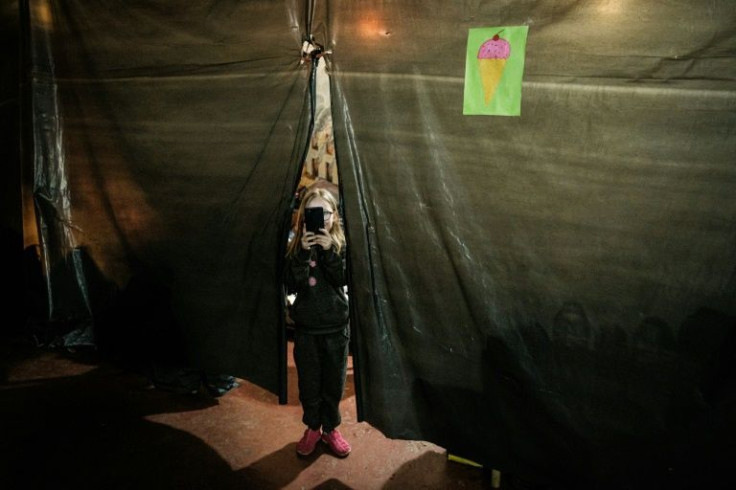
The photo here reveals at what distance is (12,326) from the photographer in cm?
489

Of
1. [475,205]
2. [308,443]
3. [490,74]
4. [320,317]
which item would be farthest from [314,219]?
[308,443]

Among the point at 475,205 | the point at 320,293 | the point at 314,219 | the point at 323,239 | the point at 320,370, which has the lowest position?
the point at 320,370

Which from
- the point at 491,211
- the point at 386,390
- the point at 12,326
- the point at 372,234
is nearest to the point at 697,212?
the point at 491,211

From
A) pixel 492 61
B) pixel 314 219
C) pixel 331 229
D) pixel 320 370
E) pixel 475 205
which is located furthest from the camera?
pixel 320 370

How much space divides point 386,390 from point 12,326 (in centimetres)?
504

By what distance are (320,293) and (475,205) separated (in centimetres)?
130

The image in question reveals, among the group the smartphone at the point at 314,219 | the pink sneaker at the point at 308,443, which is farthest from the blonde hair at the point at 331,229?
the pink sneaker at the point at 308,443

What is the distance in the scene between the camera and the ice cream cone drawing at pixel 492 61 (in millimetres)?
2035

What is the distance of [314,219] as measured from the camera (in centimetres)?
270

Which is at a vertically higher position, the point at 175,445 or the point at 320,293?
the point at 320,293

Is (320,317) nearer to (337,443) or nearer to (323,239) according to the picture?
(323,239)

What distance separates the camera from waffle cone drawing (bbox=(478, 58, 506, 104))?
6.73 feet

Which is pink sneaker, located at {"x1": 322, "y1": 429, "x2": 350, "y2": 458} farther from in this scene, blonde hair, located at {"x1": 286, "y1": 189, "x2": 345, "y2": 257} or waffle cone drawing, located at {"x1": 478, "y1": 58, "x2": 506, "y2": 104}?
waffle cone drawing, located at {"x1": 478, "y1": 58, "x2": 506, "y2": 104}

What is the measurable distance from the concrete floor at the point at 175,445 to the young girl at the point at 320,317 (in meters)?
0.26
